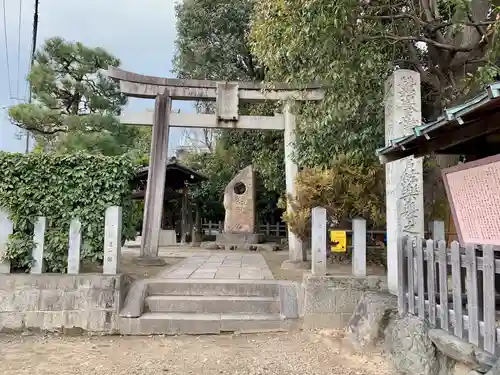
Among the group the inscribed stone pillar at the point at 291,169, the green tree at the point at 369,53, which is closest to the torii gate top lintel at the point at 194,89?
the inscribed stone pillar at the point at 291,169

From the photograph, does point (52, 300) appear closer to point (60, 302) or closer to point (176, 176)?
point (60, 302)

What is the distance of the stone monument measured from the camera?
14.5 metres

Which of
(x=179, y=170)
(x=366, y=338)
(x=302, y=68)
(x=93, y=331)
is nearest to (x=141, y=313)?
(x=93, y=331)

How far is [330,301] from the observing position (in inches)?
223

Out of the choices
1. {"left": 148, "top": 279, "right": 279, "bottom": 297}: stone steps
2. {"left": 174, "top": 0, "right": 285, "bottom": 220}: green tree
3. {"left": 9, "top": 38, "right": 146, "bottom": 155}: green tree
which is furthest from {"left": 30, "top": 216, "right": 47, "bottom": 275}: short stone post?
{"left": 174, "top": 0, "right": 285, "bottom": 220}: green tree

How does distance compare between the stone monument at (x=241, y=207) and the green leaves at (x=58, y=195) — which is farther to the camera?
the stone monument at (x=241, y=207)

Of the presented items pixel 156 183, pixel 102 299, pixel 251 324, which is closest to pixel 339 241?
pixel 251 324

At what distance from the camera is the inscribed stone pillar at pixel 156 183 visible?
8.81 m

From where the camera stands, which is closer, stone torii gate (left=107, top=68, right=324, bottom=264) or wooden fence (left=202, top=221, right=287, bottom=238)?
stone torii gate (left=107, top=68, right=324, bottom=264)

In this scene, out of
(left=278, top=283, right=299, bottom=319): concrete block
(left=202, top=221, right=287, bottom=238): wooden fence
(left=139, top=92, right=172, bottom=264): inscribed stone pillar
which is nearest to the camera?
(left=278, top=283, right=299, bottom=319): concrete block

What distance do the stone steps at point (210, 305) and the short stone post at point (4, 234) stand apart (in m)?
2.04

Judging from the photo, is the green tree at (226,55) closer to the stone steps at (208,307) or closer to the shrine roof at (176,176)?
the shrine roof at (176,176)

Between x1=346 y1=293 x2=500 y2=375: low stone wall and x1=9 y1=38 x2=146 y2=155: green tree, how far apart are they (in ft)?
33.3

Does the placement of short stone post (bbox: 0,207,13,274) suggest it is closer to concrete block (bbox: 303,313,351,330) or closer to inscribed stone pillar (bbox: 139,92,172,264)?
inscribed stone pillar (bbox: 139,92,172,264)
